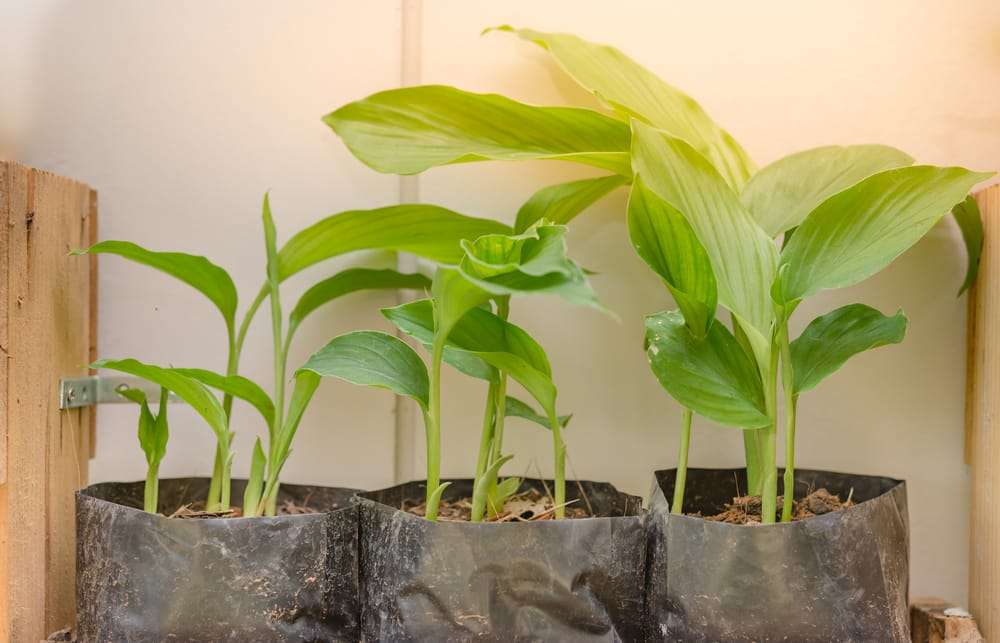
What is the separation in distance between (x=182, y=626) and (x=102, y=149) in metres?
0.58

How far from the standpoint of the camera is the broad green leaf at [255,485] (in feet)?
2.56

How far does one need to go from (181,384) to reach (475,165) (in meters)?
0.42

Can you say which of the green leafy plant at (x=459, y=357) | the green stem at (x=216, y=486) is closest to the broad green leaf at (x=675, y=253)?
the green leafy plant at (x=459, y=357)

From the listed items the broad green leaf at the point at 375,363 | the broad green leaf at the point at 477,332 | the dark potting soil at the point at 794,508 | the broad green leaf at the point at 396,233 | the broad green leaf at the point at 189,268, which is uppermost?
the broad green leaf at the point at 396,233

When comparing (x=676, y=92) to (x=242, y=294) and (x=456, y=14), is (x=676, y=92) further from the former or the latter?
(x=242, y=294)

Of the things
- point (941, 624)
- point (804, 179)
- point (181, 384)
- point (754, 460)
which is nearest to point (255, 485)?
point (181, 384)

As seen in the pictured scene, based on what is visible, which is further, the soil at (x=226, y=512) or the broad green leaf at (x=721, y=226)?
the soil at (x=226, y=512)

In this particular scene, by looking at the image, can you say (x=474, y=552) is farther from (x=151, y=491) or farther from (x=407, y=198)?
(x=407, y=198)

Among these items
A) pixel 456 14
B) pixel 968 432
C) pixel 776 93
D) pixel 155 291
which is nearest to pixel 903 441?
pixel 968 432

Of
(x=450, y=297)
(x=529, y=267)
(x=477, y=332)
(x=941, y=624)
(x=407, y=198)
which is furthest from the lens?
(x=407, y=198)

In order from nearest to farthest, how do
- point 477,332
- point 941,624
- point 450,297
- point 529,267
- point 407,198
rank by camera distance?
point 529,267, point 450,297, point 477,332, point 941,624, point 407,198

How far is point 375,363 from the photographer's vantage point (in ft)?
2.28

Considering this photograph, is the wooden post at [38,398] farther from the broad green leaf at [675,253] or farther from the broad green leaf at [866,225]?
the broad green leaf at [866,225]

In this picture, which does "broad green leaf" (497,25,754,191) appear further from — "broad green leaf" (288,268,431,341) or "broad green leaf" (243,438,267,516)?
"broad green leaf" (243,438,267,516)
